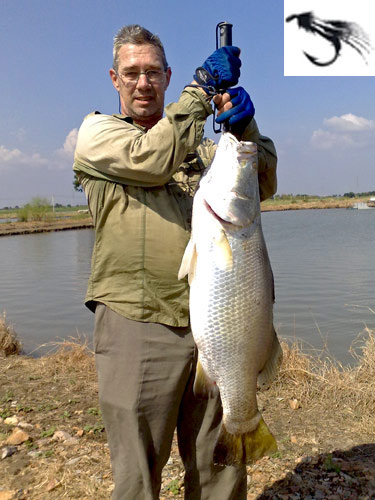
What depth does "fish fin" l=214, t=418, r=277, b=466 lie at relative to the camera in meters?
2.62

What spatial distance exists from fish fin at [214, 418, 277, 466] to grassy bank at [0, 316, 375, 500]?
150cm

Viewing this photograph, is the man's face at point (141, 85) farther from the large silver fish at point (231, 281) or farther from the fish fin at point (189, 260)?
the fish fin at point (189, 260)

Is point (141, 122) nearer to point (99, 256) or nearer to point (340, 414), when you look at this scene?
point (99, 256)

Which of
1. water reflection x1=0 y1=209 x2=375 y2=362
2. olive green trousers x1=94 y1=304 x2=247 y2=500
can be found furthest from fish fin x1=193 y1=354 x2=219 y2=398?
water reflection x1=0 y1=209 x2=375 y2=362

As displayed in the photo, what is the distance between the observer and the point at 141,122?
120 inches

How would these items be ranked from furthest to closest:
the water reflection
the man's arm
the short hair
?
the water reflection → the short hair → the man's arm

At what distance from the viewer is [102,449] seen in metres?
4.64

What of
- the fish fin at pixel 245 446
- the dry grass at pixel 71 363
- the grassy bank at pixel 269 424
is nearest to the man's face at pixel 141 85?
the fish fin at pixel 245 446

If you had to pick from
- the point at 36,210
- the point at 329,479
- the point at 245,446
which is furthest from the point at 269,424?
the point at 36,210

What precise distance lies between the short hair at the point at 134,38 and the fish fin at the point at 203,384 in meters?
1.81

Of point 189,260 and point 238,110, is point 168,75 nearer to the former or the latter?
point 238,110

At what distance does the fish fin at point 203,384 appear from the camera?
2.62 m

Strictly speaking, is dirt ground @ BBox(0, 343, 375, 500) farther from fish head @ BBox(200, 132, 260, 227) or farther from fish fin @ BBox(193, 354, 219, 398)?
fish head @ BBox(200, 132, 260, 227)

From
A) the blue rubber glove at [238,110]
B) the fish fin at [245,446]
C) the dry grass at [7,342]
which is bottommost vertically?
the dry grass at [7,342]
